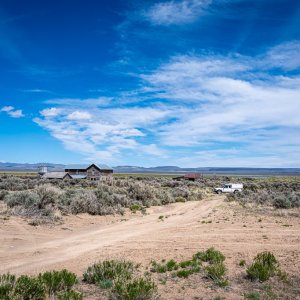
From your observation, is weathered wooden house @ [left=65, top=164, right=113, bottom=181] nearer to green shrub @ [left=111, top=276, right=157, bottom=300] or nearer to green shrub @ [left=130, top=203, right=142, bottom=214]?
green shrub @ [left=130, top=203, right=142, bottom=214]

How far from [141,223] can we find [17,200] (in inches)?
303

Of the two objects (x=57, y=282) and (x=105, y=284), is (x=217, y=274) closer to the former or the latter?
(x=105, y=284)

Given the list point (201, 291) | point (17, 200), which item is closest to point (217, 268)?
point (201, 291)

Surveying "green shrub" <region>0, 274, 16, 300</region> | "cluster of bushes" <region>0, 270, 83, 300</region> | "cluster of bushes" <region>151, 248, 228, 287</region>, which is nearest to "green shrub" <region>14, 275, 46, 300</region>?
"cluster of bushes" <region>0, 270, 83, 300</region>

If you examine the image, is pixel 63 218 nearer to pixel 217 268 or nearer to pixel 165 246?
pixel 165 246

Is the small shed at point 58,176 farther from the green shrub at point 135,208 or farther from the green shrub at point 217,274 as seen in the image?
the green shrub at point 217,274

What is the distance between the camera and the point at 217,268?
34.0 ft

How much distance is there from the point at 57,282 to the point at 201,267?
4487 mm

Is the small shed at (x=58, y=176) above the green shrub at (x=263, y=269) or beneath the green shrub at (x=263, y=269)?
above

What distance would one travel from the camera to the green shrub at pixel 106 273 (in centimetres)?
986

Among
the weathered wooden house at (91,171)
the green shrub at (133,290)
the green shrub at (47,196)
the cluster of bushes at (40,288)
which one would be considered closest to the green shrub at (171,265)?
the green shrub at (133,290)

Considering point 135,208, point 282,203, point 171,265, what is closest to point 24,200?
point 135,208

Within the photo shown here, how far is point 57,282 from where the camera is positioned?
29.4ft

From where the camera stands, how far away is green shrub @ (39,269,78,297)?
8820 millimetres
